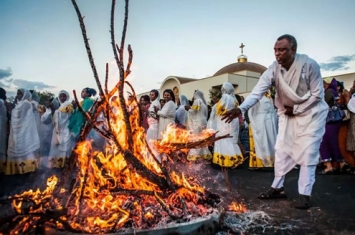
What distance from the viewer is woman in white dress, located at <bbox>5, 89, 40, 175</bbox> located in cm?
738

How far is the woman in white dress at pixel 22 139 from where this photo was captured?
7.38 m

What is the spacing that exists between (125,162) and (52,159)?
549 centimetres

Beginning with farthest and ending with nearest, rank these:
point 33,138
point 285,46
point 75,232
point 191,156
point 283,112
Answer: point 191,156 → point 33,138 → point 283,112 → point 285,46 → point 75,232

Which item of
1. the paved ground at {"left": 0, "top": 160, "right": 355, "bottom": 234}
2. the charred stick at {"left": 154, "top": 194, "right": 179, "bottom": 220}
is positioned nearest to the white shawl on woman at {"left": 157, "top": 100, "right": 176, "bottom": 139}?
the paved ground at {"left": 0, "top": 160, "right": 355, "bottom": 234}

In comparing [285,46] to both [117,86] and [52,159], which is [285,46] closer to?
[117,86]

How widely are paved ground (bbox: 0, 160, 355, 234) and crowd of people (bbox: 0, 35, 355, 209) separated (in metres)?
0.33

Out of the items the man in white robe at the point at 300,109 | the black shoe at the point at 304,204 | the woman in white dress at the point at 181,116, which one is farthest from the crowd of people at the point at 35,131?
the black shoe at the point at 304,204

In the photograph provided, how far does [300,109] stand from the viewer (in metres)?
4.11

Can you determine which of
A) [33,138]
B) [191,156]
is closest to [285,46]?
[191,156]

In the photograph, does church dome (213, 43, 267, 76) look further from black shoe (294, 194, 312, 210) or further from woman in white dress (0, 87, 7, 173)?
black shoe (294, 194, 312, 210)

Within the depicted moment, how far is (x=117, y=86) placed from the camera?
3.24m

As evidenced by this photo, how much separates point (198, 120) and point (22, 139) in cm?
468

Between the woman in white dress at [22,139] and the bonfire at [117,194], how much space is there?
4526mm

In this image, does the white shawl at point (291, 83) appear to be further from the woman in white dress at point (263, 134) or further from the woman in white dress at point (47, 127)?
the woman in white dress at point (47, 127)
